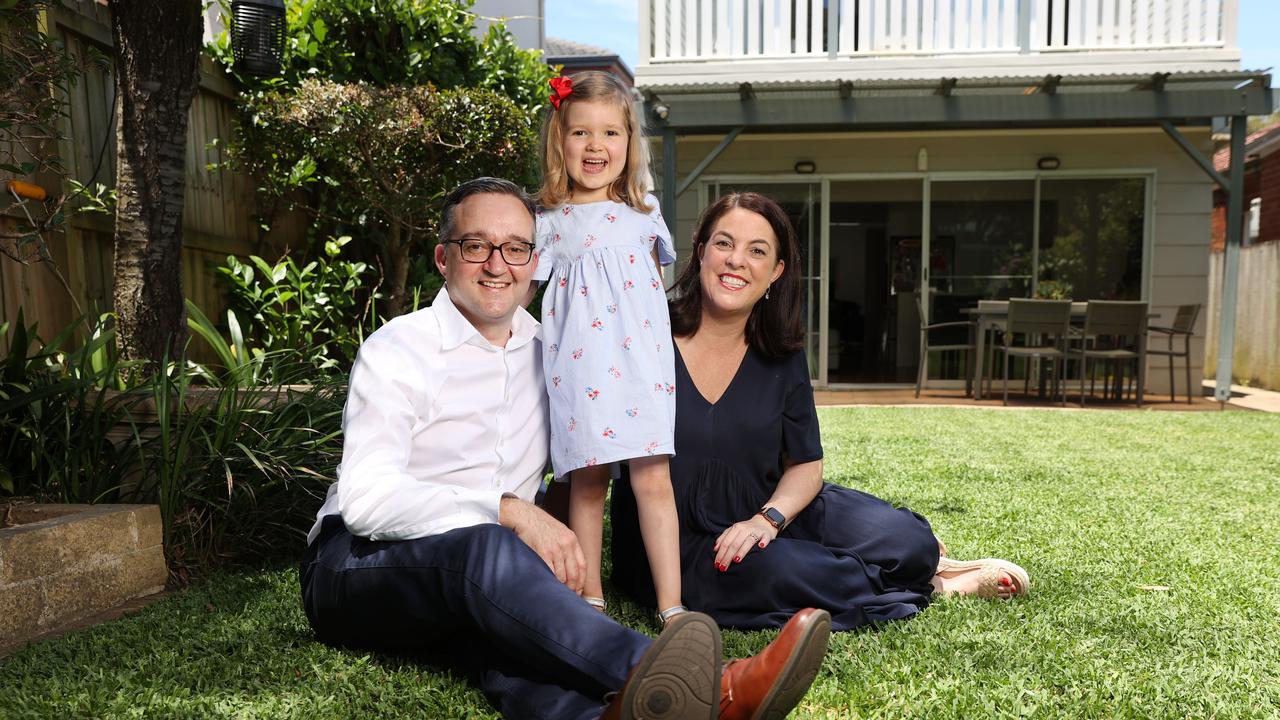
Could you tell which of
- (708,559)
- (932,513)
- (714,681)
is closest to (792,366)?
(708,559)

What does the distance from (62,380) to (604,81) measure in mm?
1778

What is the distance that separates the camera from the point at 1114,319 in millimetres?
7836

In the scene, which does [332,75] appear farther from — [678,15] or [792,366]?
[792,366]

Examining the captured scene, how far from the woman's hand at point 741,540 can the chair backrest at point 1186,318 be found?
7.39 m

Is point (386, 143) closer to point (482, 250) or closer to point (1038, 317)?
point (482, 250)

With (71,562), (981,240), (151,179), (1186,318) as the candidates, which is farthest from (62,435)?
(981,240)

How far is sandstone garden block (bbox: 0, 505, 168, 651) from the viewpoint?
2.22 meters

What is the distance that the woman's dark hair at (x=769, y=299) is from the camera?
2449 mm

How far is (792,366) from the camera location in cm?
249

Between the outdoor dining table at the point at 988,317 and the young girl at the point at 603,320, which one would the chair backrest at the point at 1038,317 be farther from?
the young girl at the point at 603,320

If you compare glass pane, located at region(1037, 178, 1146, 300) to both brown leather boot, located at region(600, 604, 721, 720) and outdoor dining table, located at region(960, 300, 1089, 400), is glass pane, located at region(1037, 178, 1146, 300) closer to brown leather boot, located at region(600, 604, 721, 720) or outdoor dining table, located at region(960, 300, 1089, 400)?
outdoor dining table, located at region(960, 300, 1089, 400)

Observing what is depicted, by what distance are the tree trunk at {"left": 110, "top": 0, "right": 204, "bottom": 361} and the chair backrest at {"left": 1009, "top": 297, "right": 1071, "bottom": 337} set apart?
6491 millimetres

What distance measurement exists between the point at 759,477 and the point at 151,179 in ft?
8.01

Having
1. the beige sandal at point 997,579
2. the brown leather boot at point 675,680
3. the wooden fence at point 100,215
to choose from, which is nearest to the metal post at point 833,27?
the wooden fence at point 100,215
